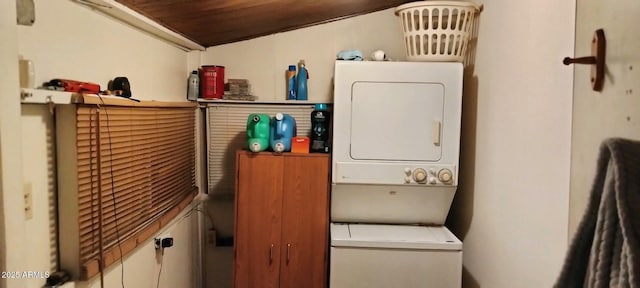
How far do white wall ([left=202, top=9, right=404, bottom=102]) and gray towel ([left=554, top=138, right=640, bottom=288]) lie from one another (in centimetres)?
218

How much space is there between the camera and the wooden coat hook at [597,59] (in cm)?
98

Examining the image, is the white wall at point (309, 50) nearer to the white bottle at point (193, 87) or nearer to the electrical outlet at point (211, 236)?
the white bottle at point (193, 87)

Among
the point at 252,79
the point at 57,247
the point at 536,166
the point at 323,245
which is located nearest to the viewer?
the point at 57,247

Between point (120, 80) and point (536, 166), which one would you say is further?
point (120, 80)

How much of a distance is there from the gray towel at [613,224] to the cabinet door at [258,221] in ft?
5.69

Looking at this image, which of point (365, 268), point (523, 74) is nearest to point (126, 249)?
point (365, 268)

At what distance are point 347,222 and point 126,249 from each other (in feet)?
4.03

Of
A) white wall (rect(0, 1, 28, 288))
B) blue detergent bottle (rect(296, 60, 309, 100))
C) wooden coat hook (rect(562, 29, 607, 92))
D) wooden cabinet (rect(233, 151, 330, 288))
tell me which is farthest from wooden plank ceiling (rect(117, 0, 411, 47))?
wooden coat hook (rect(562, 29, 607, 92))

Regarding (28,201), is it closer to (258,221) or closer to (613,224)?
(258,221)

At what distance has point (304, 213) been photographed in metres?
2.39

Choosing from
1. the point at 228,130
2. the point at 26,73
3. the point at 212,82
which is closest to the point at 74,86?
the point at 26,73

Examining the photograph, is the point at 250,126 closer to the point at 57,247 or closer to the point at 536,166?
the point at 57,247

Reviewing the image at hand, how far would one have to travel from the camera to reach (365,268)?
7.32ft

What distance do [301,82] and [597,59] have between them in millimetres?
1987
